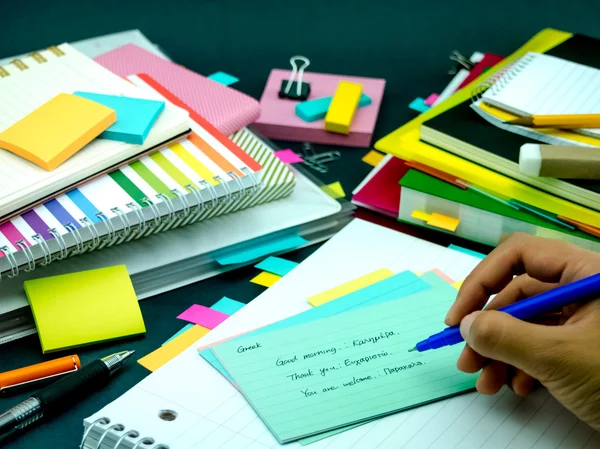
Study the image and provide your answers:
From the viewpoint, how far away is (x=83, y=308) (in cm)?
104

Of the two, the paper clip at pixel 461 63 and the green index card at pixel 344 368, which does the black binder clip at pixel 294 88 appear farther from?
the green index card at pixel 344 368

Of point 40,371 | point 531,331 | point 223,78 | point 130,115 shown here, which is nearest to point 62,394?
point 40,371

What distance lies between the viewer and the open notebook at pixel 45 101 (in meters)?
1.06

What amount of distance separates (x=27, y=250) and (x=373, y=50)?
1.01 meters

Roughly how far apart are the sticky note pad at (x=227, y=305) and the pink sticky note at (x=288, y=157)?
0.33 m

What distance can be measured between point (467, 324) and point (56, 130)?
0.65m

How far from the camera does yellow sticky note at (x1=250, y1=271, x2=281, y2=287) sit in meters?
1.14

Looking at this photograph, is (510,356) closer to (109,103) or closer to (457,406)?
(457,406)

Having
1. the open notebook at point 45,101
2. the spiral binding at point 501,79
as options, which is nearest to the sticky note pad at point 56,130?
the open notebook at point 45,101

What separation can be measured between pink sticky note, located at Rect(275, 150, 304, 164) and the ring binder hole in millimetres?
581

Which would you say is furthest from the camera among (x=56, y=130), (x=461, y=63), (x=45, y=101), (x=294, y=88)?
(x=461, y=63)

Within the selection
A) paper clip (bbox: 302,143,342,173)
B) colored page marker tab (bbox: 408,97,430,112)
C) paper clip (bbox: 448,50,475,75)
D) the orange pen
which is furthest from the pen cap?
paper clip (bbox: 448,50,475,75)

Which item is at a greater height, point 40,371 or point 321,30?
point 321,30

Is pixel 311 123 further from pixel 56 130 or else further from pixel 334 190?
pixel 56 130
